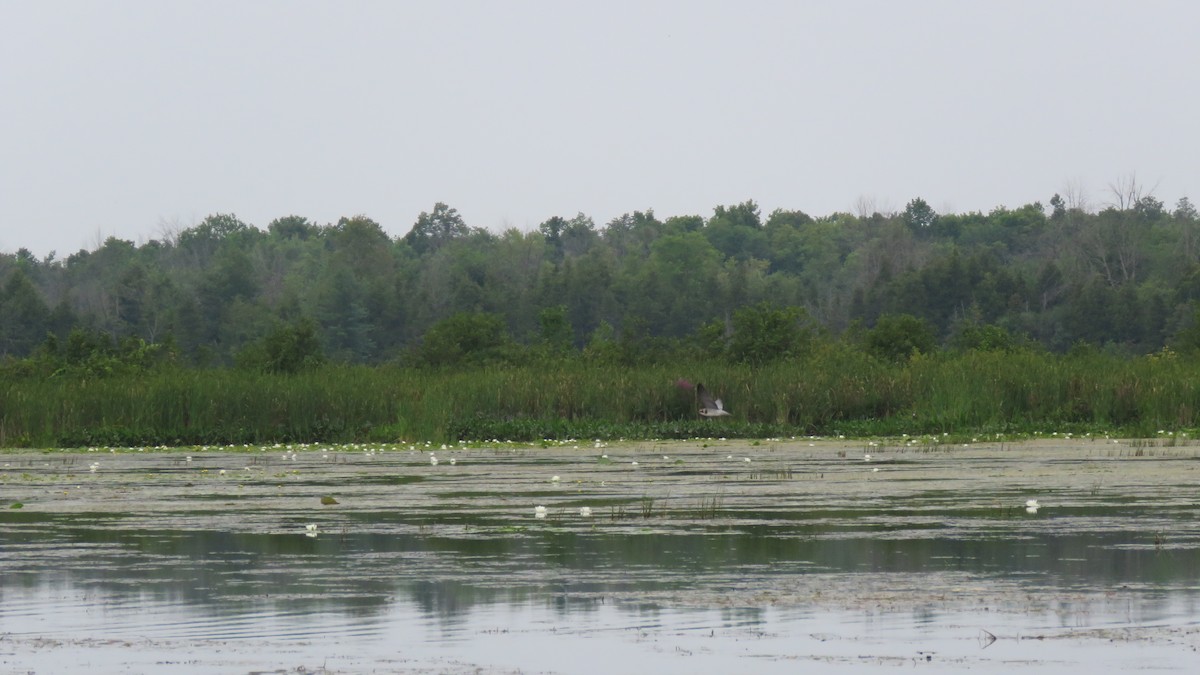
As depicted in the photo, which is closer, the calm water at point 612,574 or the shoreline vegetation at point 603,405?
the calm water at point 612,574

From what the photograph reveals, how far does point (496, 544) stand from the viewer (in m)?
11.2

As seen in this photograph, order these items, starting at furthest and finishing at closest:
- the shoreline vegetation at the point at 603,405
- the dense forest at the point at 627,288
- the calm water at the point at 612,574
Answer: the dense forest at the point at 627,288
the shoreline vegetation at the point at 603,405
the calm water at the point at 612,574

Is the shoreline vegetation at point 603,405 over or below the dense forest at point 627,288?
below

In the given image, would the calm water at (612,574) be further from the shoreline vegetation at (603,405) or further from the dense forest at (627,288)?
the dense forest at (627,288)

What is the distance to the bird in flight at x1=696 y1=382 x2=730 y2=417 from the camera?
2926 centimetres

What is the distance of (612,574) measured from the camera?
9.55m

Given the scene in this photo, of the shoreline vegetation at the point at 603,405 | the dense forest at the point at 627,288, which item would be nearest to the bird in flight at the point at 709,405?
the shoreline vegetation at the point at 603,405

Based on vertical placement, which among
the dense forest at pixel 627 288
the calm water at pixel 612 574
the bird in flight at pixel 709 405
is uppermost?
the dense forest at pixel 627 288

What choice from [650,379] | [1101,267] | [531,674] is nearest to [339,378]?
[650,379]

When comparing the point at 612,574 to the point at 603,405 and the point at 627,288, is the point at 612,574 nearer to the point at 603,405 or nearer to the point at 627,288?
the point at 603,405

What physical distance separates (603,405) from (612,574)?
799 inches

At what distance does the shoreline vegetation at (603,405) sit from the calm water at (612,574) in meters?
10.0

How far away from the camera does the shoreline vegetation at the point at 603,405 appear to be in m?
A: 27.7

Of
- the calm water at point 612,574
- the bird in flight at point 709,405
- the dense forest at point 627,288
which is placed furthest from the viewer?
the dense forest at point 627,288
